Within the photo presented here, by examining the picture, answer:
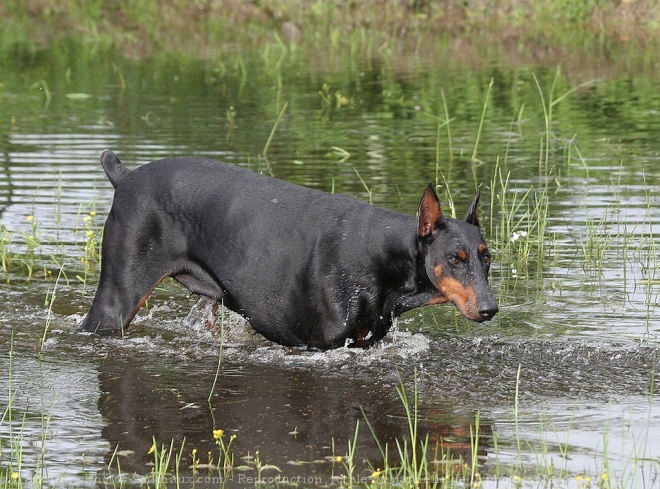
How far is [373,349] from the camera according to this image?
24.5ft

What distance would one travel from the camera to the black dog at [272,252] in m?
6.99

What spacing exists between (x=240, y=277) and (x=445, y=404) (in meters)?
1.53

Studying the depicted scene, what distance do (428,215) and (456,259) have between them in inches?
11.5

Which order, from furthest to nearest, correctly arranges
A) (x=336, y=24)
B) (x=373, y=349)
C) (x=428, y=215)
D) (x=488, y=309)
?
(x=336, y=24), (x=373, y=349), (x=428, y=215), (x=488, y=309)

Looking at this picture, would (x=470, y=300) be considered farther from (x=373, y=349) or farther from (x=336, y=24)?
(x=336, y=24)

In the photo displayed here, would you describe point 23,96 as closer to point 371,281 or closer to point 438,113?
point 438,113

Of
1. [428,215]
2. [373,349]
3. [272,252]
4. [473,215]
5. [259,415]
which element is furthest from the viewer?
[373,349]

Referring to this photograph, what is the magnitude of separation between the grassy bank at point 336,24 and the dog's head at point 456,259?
18050mm

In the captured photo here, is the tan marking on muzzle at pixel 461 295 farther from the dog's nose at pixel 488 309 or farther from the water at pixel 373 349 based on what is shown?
the water at pixel 373 349

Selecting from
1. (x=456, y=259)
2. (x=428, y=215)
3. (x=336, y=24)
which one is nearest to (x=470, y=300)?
(x=456, y=259)

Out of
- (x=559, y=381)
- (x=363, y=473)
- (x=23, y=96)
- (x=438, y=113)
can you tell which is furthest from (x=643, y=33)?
(x=363, y=473)

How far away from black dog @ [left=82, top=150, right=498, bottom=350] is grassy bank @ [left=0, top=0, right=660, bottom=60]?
17579 millimetres

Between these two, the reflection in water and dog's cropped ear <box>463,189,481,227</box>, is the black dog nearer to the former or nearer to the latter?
dog's cropped ear <box>463,189,481,227</box>

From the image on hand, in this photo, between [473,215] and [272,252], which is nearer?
[473,215]
